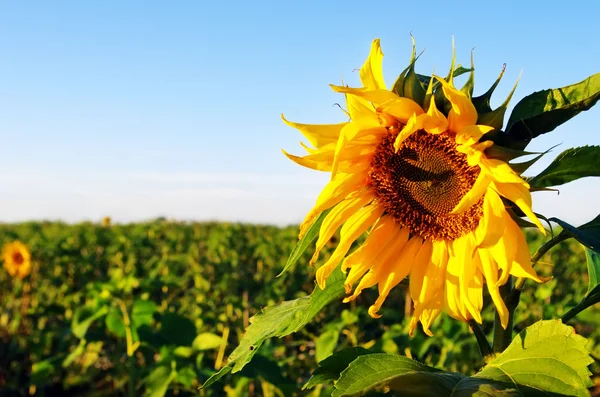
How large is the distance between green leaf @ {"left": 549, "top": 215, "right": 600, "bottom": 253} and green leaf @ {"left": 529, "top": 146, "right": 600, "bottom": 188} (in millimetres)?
110

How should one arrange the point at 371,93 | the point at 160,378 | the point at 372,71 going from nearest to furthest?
the point at 371,93 < the point at 372,71 < the point at 160,378

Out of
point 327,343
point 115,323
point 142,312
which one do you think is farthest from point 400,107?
point 115,323

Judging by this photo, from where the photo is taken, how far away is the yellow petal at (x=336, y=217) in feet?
6.13

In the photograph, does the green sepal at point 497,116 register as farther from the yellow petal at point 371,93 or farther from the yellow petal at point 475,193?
the yellow petal at point 371,93

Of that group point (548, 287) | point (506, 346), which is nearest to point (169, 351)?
point (506, 346)

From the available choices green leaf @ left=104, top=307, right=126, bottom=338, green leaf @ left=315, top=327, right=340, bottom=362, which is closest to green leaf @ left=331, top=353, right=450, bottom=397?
green leaf @ left=315, top=327, right=340, bottom=362

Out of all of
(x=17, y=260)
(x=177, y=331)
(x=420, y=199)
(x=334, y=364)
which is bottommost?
(x=17, y=260)

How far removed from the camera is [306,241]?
1.81m

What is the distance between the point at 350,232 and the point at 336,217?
0.22 feet

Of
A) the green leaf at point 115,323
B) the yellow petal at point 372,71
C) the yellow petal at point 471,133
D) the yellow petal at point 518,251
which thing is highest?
the yellow petal at point 372,71

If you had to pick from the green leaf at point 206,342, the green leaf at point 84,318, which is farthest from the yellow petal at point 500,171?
the green leaf at point 84,318

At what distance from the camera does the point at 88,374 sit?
602 cm

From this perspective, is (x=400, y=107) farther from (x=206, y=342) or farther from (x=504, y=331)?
(x=206, y=342)

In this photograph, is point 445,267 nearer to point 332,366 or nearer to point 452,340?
point 332,366
